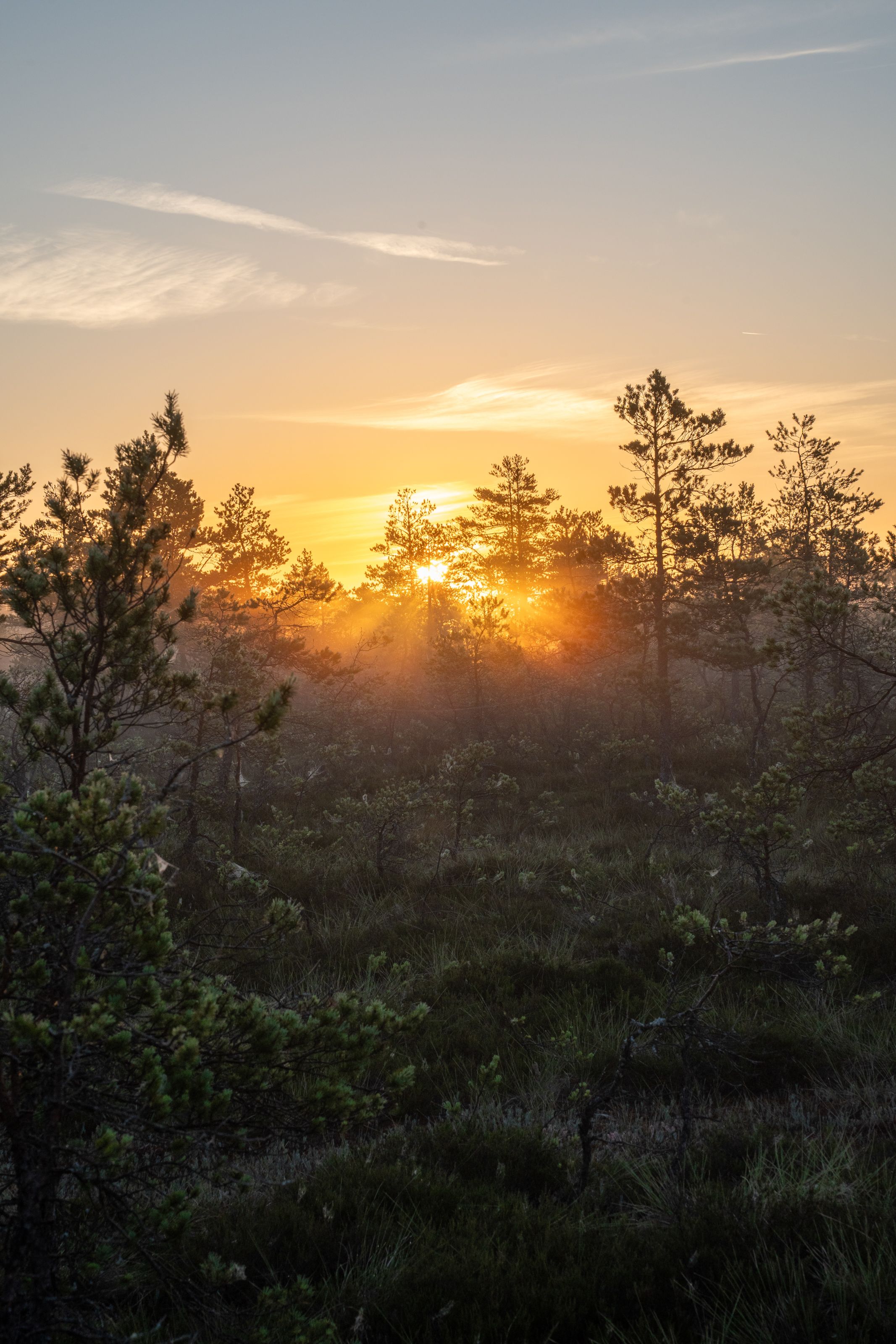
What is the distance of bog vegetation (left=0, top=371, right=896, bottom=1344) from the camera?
281 cm

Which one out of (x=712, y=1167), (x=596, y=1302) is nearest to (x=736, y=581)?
(x=712, y=1167)

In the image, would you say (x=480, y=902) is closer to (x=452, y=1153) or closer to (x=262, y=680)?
(x=452, y=1153)

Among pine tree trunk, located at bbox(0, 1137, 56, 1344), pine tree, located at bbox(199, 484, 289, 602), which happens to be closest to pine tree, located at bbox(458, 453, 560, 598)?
pine tree, located at bbox(199, 484, 289, 602)

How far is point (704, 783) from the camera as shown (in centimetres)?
2011

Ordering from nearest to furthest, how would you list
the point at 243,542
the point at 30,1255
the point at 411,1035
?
1. the point at 30,1255
2. the point at 411,1035
3. the point at 243,542

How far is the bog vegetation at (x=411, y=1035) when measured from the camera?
281 centimetres

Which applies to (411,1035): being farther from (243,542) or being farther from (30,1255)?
(243,542)

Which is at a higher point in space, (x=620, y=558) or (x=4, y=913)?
(x=620, y=558)

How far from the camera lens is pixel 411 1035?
6.64 m

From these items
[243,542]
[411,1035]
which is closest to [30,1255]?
[411,1035]

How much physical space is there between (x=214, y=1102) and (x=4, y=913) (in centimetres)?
103

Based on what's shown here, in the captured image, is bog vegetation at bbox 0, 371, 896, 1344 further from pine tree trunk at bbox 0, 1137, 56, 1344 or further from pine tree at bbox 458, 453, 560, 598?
pine tree at bbox 458, 453, 560, 598

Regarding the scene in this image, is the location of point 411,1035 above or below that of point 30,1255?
below

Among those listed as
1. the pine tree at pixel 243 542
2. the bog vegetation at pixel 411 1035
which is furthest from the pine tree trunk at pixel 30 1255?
the pine tree at pixel 243 542
